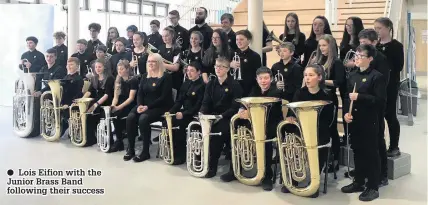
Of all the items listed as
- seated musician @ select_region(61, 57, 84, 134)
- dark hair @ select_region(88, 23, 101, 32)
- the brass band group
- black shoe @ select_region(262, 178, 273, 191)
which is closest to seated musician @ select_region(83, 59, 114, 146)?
the brass band group

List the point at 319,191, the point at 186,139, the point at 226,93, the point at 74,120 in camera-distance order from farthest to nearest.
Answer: the point at 74,120 < the point at 186,139 < the point at 226,93 < the point at 319,191

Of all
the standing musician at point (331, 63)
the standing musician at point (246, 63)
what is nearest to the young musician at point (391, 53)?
the standing musician at point (331, 63)

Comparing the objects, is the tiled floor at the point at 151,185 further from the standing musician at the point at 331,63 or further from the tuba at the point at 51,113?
the standing musician at the point at 331,63

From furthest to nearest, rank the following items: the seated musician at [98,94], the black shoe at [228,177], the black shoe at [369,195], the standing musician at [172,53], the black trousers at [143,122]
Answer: the seated musician at [98,94] < the standing musician at [172,53] < the black trousers at [143,122] < the black shoe at [228,177] < the black shoe at [369,195]

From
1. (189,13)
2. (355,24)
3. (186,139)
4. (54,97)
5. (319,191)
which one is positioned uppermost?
(189,13)

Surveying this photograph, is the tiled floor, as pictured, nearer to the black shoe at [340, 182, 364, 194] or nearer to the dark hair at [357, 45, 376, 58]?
the black shoe at [340, 182, 364, 194]

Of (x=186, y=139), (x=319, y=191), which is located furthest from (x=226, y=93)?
(x=319, y=191)

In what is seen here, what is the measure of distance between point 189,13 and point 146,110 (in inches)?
228

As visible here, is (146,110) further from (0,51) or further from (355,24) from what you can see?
(0,51)

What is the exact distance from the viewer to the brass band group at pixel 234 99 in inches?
153

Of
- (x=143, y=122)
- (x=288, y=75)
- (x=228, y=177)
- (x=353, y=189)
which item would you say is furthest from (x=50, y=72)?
(x=353, y=189)

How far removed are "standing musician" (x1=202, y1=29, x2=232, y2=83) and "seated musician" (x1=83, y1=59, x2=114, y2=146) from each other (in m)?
1.28

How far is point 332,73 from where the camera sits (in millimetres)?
4387

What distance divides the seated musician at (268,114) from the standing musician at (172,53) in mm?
Result: 1429
